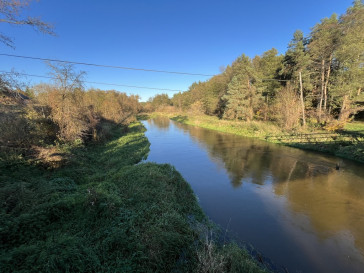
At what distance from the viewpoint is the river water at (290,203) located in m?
4.71

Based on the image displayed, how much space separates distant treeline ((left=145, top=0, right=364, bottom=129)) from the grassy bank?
760 inches

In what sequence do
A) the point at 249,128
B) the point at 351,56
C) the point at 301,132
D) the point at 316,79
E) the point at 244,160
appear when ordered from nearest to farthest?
the point at 244,160 < the point at 351,56 < the point at 301,132 < the point at 316,79 < the point at 249,128

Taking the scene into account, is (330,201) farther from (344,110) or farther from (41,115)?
(344,110)

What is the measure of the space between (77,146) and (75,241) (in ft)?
29.6

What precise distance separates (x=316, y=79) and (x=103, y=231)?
2837 centimetres

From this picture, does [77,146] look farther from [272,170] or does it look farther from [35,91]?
[272,170]

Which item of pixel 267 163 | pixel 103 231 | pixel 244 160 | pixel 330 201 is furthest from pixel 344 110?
pixel 103 231

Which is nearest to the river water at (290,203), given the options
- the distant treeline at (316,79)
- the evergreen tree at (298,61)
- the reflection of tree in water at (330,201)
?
the reflection of tree in water at (330,201)

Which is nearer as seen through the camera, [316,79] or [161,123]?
[316,79]

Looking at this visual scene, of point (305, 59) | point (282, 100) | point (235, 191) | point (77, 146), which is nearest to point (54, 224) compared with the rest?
point (235, 191)

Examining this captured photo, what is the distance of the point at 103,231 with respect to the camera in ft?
13.4

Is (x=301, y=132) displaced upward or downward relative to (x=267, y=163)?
upward

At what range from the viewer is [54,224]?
13.7 ft

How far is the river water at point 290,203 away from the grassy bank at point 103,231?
1.28 metres
